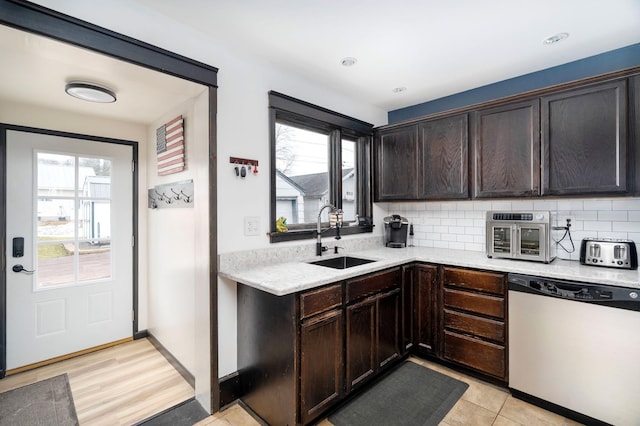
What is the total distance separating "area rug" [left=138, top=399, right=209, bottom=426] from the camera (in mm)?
2021

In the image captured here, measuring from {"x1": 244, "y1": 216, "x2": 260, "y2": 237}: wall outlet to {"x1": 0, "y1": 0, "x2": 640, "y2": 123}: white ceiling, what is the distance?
1012mm

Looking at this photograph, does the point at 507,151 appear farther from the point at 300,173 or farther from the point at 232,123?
the point at 232,123

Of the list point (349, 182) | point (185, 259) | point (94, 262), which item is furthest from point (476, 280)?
point (94, 262)

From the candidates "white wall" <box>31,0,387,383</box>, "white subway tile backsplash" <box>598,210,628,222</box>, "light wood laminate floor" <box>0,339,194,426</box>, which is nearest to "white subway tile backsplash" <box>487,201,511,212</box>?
"white subway tile backsplash" <box>598,210,628,222</box>

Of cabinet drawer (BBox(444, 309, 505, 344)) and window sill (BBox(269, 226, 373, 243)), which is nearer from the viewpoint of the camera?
cabinet drawer (BBox(444, 309, 505, 344))

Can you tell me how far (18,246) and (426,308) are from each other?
367 centimetres

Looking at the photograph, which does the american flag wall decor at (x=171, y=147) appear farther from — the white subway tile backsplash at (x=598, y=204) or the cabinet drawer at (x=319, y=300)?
the white subway tile backsplash at (x=598, y=204)

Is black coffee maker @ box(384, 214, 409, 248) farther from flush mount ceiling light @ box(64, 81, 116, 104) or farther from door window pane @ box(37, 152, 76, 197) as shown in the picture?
door window pane @ box(37, 152, 76, 197)

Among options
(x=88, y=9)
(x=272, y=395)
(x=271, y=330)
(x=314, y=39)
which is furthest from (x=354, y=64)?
(x=272, y=395)

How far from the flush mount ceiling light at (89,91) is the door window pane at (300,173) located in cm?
136

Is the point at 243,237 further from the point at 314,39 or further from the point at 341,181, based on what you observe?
the point at 314,39

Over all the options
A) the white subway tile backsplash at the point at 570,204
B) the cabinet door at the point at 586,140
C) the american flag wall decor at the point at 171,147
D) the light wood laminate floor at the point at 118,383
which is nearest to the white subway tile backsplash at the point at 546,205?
the white subway tile backsplash at the point at 570,204

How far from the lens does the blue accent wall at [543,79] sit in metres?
2.31

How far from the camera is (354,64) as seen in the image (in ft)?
8.32
